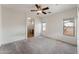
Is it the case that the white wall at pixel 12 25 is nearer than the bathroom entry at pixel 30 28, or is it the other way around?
the bathroom entry at pixel 30 28

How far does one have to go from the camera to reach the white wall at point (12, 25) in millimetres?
2808

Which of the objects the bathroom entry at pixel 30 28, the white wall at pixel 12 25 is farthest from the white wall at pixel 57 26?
the white wall at pixel 12 25

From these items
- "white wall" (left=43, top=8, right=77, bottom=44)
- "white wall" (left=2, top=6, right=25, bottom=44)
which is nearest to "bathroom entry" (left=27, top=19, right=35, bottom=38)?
"white wall" (left=2, top=6, right=25, bottom=44)

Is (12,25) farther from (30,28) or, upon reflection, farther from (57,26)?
(57,26)

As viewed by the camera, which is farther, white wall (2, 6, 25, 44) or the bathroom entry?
white wall (2, 6, 25, 44)

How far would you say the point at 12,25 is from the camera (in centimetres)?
321

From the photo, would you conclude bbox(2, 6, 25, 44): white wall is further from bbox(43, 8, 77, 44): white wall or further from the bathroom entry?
bbox(43, 8, 77, 44): white wall

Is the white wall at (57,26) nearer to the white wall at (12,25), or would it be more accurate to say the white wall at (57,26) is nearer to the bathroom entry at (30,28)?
the bathroom entry at (30,28)

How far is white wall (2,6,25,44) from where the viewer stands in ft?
9.21

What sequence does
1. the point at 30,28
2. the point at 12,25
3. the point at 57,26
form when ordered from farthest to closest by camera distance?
1. the point at 12,25
2. the point at 57,26
3. the point at 30,28

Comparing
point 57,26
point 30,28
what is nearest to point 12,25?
point 30,28

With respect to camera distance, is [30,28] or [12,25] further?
[12,25]

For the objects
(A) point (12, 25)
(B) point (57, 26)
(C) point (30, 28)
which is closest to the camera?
(C) point (30, 28)
